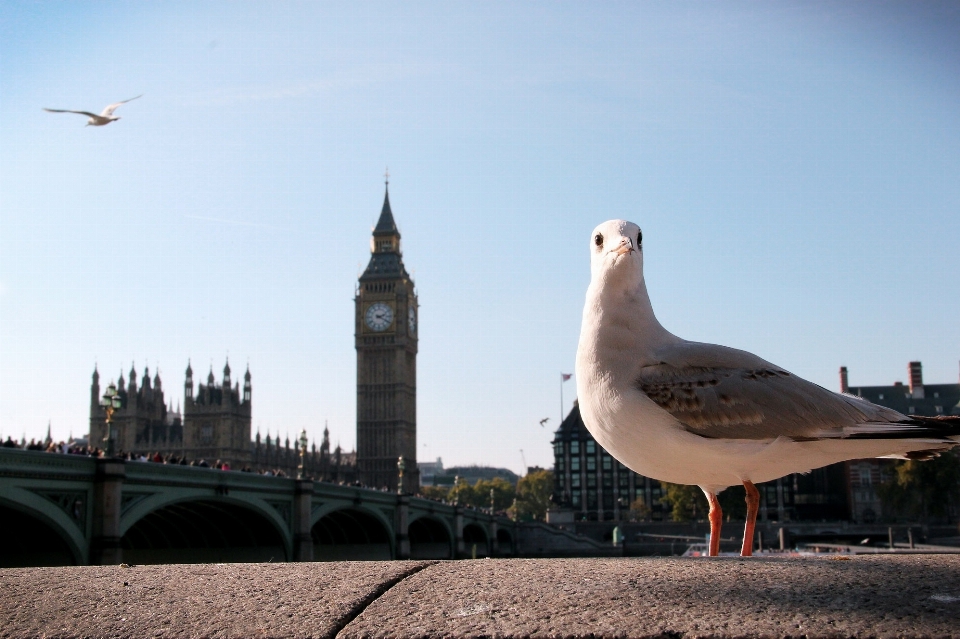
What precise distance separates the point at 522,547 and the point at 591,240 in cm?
8319

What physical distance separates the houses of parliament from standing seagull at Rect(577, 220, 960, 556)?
101208mm

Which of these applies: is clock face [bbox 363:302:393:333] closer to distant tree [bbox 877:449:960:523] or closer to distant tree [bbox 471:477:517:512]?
distant tree [bbox 471:477:517:512]

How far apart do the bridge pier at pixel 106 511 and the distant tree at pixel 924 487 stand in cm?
6211

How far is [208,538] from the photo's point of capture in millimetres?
40250

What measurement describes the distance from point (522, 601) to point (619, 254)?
1.65 metres

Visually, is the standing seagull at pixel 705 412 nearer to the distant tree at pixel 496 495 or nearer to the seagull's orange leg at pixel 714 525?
the seagull's orange leg at pixel 714 525

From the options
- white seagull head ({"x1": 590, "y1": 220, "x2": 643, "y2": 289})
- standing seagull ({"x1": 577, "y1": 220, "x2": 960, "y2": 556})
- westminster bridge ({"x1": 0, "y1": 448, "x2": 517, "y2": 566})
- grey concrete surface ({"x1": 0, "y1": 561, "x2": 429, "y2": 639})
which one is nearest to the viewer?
grey concrete surface ({"x1": 0, "y1": 561, "x2": 429, "y2": 639})

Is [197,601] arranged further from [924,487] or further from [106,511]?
[924,487]

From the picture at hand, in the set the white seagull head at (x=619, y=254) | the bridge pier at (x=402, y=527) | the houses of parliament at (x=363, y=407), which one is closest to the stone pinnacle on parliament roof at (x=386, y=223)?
the houses of parliament at (x=363, y=407)

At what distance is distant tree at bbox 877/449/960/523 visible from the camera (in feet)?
244

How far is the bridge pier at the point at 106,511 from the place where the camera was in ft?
80.5

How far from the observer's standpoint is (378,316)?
121938mm

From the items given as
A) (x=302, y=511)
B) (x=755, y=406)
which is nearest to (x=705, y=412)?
(x=755, y=406)

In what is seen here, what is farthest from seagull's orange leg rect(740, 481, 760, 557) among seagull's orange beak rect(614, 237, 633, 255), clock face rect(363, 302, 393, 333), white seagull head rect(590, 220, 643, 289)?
clock face rect(363, 302, 393, 333)
